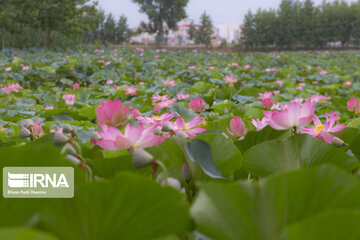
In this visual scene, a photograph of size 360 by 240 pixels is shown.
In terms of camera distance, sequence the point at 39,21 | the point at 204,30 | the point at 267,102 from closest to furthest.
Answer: the point at 267,102 → the point at 39,21 → the point at 204,30

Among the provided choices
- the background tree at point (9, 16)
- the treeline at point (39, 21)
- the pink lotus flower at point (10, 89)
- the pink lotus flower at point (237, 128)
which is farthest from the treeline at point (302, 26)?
the pink lotus flower at point (237, 128)

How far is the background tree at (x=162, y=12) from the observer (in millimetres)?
28044

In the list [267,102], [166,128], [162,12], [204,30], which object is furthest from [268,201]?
[204,30]

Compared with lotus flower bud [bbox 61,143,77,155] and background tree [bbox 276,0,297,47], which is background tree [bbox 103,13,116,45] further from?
lotus flower bud [bbox 61,143,77,155]

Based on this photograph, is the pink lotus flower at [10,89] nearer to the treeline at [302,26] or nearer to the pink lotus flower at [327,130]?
the pink lotus flower at [327,130]

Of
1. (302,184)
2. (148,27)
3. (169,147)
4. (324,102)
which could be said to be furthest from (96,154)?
(148,27)

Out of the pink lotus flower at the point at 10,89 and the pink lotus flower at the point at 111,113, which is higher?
the pink lotus flower at the point at 111,113

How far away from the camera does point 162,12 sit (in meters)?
28.2

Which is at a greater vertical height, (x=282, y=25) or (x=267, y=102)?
(x=282, y=25)

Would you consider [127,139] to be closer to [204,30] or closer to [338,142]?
[338,142]

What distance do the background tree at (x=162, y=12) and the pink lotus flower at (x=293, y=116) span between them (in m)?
28.1

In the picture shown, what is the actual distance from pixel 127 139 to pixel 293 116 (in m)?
0.29

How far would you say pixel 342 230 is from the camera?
0.87 ft

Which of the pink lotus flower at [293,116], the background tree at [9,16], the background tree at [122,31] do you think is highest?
the background tree at [122,31]
